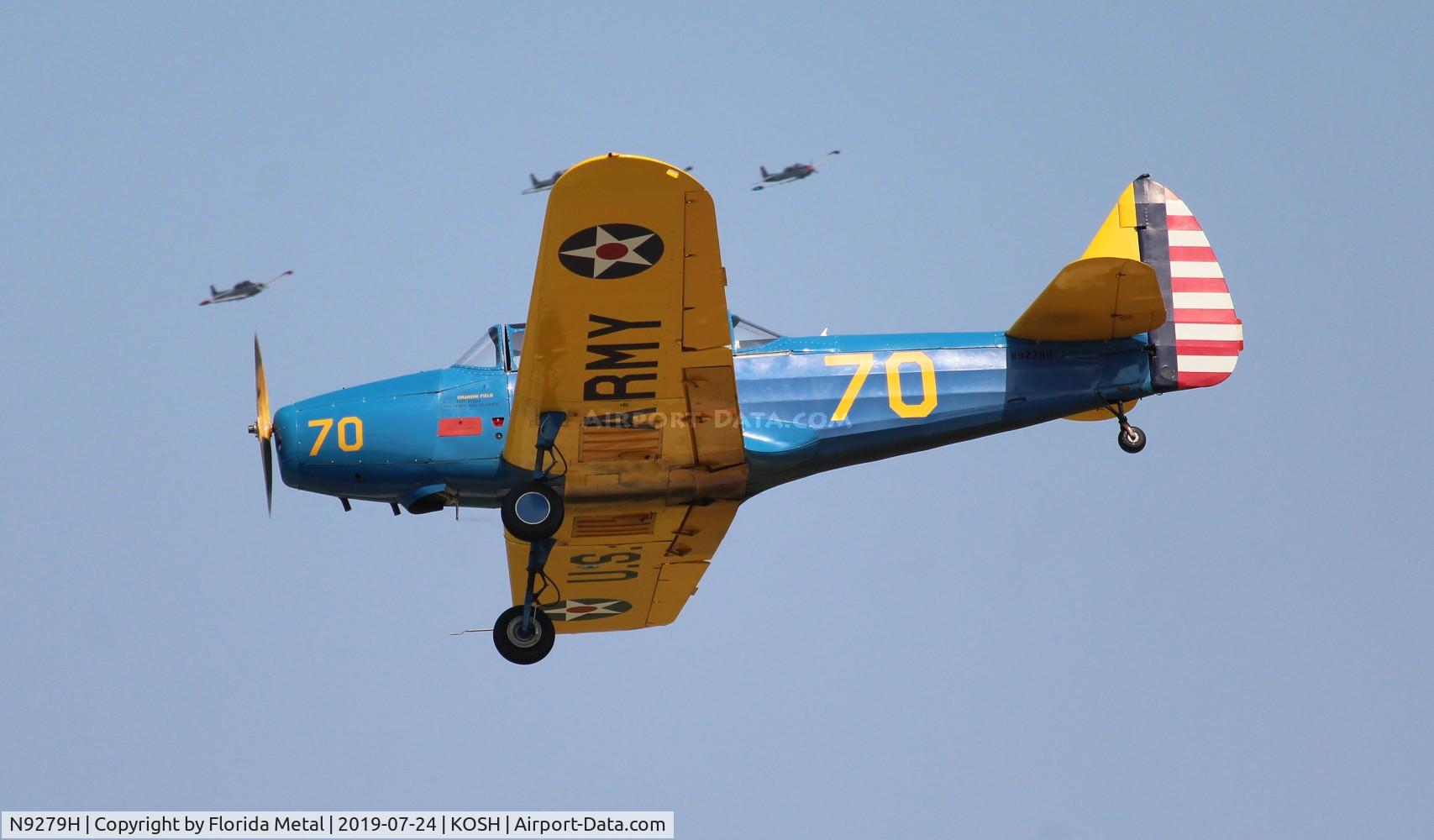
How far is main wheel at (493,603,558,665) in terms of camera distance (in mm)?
13445

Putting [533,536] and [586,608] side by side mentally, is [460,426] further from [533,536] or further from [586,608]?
[586,608]

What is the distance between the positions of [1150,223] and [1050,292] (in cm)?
227

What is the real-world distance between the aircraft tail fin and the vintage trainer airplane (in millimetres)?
22

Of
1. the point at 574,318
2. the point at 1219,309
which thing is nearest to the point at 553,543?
the point at 574,318

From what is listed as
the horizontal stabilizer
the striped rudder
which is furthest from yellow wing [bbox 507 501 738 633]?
the striped rudder

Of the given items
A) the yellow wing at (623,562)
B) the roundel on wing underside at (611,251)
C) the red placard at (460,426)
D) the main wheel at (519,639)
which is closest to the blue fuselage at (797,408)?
the red placard at (460,426)

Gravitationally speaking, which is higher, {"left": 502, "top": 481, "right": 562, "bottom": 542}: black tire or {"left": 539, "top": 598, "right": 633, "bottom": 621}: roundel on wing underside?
{"left": 502, "top": 481, "right": 562, "bottom": 542}: black tire

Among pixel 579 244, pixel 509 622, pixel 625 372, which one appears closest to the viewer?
pixel 579 244

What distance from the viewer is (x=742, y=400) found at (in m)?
12.8

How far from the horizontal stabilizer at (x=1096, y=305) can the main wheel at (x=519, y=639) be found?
4.47m

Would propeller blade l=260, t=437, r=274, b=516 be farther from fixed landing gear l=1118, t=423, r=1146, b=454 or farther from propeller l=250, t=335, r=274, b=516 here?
fixed landing gear l=1118, t=423, r=1146, b=454

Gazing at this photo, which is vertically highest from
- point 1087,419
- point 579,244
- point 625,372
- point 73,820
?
point 579,244

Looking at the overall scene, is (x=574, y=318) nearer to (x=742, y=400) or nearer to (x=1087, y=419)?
(x=742, y=400)

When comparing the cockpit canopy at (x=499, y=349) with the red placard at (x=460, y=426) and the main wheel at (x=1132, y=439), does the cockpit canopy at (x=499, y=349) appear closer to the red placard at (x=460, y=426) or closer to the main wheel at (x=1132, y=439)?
the red placard at (x=460, y=426)
